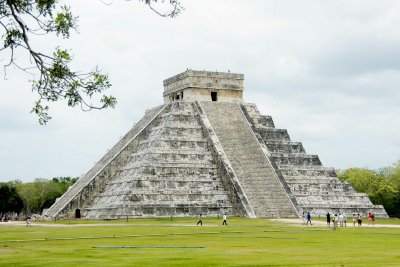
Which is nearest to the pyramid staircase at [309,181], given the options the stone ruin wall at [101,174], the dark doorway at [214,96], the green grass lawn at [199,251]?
the dark doorway at [214,96]

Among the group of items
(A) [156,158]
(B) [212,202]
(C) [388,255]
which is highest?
(A) [156,158]

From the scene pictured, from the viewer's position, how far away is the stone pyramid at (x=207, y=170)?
4481cm

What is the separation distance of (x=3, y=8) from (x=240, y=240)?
14.4m

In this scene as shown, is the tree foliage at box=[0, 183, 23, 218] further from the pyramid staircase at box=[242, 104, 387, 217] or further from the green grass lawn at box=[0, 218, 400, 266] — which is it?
the green grass lawn at box=[0, 218, 400, 266]

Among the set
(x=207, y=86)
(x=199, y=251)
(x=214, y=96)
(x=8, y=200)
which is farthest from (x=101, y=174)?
(x=8, y=200)

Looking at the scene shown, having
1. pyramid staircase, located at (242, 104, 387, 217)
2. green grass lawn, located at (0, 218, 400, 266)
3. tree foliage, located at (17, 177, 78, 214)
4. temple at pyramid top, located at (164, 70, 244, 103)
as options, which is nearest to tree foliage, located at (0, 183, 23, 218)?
tree foliage, located at (17, 177, 78, 214)

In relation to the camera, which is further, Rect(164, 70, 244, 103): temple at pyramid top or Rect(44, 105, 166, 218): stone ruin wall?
Rect(164, 70, 244, 103): temple at pyramid top

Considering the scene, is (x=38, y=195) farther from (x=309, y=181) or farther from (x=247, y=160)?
(x=309, y=181)

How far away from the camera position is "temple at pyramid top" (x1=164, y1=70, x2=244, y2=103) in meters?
53.4

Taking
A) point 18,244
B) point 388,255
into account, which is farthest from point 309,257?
point 18,244

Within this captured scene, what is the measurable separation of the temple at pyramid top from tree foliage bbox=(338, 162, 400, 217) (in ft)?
70.8

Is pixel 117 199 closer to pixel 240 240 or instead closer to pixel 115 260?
pixel 240 240

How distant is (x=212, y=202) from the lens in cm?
4522

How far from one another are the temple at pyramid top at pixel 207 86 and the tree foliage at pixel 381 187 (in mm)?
21582
